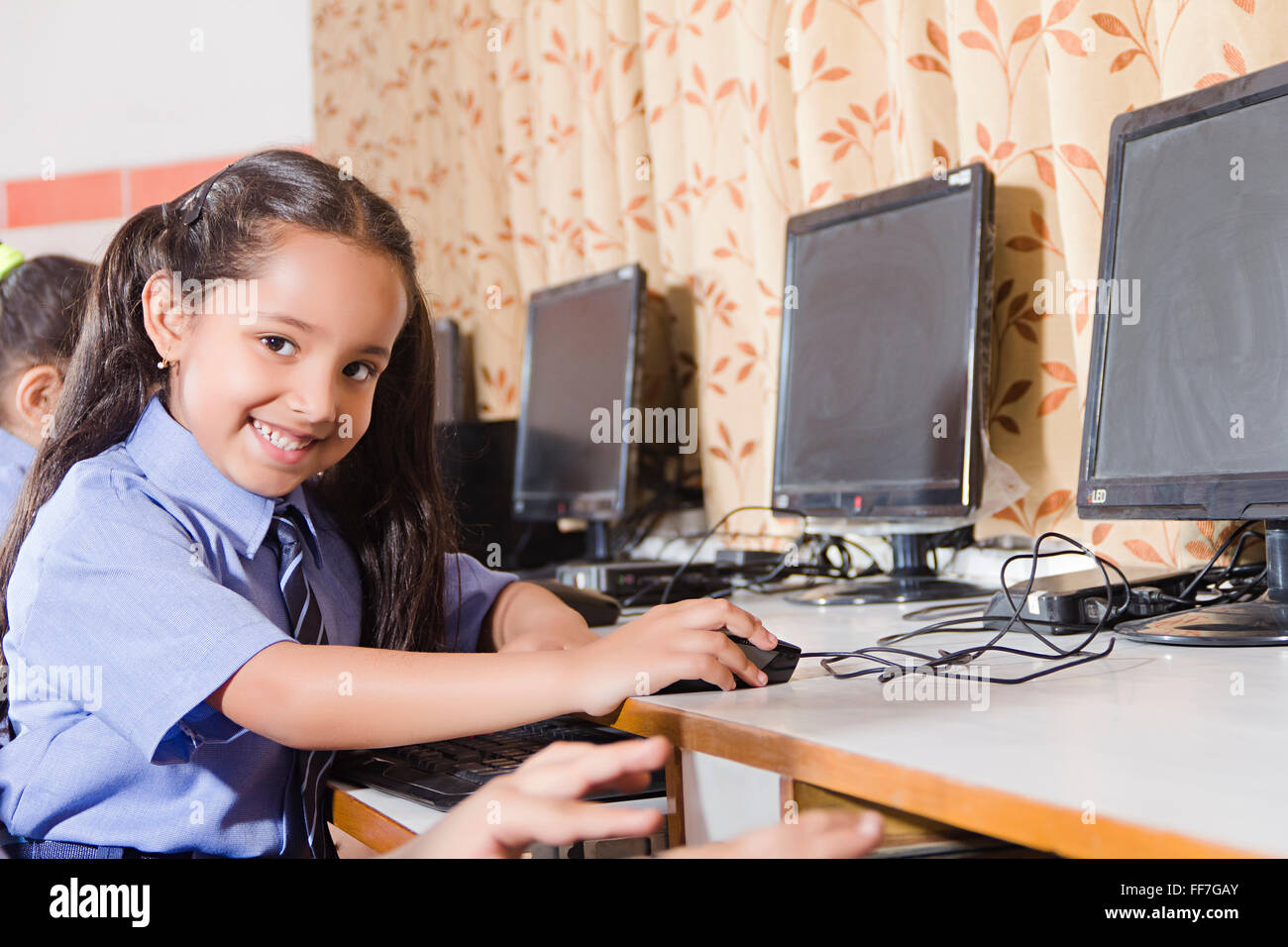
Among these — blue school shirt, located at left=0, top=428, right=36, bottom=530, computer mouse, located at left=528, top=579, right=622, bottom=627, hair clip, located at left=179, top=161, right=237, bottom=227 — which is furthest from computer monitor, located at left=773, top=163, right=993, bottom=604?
blue school shirt, located at left=0, top=428, right=36, bottom=530

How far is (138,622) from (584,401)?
1296 mm

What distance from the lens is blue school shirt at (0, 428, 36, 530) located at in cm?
151

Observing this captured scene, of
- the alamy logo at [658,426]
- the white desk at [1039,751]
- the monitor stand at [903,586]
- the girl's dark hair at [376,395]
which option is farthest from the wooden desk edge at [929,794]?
the alamy logo at [658,426]

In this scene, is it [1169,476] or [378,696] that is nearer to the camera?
[378,696]

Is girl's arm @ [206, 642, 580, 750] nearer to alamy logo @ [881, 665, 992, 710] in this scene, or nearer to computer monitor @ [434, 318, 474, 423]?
alamy logo @ [881, 665, 992, 710]

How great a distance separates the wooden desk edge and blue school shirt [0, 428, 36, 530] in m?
1.11

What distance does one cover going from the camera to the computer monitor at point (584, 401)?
6.34 feet

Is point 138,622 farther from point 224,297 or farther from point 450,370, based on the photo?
point 450,370

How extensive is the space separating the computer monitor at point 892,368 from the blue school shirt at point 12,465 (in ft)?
3.25

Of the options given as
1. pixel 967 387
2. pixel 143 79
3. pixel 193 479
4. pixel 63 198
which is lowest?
pixel 193 479

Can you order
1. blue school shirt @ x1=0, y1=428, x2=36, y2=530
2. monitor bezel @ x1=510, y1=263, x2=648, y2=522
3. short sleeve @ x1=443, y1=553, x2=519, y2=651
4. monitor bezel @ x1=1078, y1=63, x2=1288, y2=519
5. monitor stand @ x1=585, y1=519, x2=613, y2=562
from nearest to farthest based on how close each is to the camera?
monitor bezel @ x1=1078, y1=63, x2=1288, y2=519 → short sleeve @ x1=443, y1=553, x2=519, y2=651 → blue school shirt @ x1=0, y1=428, x2=36, y2=530 → monitor bezel @ x1=510, y1=263, x2=648, y2=522 → monitor stand @ x1=585, y1=519, x2=613, y2=562

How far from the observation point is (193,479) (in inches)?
38.9
